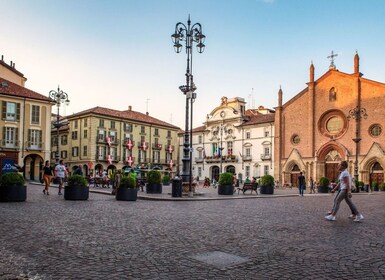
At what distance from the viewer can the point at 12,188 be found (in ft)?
45.5

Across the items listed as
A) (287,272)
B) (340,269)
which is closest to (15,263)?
(287,272)

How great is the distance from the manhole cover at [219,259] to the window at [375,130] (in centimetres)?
4371

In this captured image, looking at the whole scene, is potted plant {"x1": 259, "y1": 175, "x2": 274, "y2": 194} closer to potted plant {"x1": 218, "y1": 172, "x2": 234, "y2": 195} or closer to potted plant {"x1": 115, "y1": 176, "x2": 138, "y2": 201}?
potted plant {"x1": 218, "y1": 172, "x2": 234, "y2": 195}

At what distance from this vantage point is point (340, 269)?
16.8 ft

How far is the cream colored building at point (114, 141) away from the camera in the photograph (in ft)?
192

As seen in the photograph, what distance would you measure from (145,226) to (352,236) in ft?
14.7

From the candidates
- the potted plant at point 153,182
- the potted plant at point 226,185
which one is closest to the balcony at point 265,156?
the potted plant at point 226,185

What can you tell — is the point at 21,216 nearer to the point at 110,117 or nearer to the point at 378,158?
the point at 378,158

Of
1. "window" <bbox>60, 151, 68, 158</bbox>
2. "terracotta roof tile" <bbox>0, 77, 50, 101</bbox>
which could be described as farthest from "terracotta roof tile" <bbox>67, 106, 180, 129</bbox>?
"terracotta roof tile" <bbox>0, 77, 50, 101</bbox>

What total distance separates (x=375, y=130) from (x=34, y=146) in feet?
131

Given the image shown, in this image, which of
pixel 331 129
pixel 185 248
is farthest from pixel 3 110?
pixel 185 248

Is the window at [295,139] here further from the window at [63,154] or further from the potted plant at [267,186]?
the window at [63,154]

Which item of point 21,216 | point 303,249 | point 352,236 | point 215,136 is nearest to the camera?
point 303,249

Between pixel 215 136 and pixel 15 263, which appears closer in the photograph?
pixel 15 263
